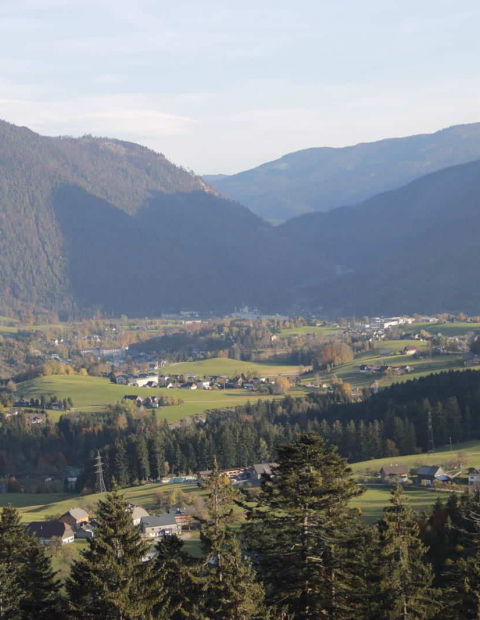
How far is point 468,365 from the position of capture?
9988 centimetres

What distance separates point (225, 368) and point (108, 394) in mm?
25979

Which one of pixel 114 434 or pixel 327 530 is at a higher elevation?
pixel 327 530

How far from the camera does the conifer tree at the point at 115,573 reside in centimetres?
2091

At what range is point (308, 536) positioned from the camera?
21250 millimetres

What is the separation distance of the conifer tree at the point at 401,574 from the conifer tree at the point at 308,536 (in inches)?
86.5

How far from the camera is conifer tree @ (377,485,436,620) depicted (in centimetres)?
2345

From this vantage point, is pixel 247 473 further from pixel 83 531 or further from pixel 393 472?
pixel 83 531

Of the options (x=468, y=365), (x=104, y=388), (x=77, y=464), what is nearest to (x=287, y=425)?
(x=77, y=464)

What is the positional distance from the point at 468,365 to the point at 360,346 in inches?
1415

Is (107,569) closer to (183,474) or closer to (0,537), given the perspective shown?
(0,537)

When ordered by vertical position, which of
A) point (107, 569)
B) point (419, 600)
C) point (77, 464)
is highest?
point (107, 569)

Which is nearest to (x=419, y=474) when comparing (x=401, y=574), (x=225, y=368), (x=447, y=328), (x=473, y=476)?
(x=473, y=476)

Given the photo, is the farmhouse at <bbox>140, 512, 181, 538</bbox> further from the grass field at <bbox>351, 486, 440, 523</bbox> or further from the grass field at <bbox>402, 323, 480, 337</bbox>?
the grass field at <bbox>402, 323, 480, 337</bbox>

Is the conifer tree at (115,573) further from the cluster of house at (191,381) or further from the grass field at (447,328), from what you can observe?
the grass field at (447,328)
